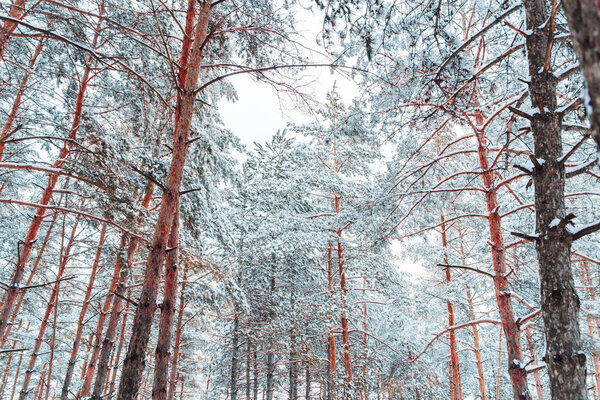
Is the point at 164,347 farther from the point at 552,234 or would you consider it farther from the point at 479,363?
the point at 479,363

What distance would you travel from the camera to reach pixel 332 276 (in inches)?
344

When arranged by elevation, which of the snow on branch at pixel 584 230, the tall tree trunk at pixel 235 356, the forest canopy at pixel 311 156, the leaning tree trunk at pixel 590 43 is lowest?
the tall tree trunk at pixel 235 356

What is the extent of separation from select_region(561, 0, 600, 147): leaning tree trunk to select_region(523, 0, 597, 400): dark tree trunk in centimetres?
142

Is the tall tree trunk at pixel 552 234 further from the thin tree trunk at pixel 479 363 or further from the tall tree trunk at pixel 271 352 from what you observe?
the tall tree trunk at pixel 271 352

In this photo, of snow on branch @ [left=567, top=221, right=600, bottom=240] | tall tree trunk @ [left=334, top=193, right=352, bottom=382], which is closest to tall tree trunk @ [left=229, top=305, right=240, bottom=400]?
tall tree trunk @ [left=334, top=193, right=352, bottom=382]

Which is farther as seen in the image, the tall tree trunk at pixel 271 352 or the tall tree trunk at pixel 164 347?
the tall tree trunk at pixel 271 352

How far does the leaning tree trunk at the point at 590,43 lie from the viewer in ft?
2.26

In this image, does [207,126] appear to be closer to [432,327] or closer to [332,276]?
[332,276]

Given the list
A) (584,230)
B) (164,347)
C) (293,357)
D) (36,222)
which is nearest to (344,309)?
(293,357)

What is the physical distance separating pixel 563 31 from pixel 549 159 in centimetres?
144

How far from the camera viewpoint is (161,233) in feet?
9.93

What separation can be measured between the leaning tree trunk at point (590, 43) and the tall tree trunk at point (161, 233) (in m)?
3.16

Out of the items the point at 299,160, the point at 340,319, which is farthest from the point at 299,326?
the point at 299,160

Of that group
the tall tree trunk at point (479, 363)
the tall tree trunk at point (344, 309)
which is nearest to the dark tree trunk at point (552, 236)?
the tall tree trunk at point (344, 309)
